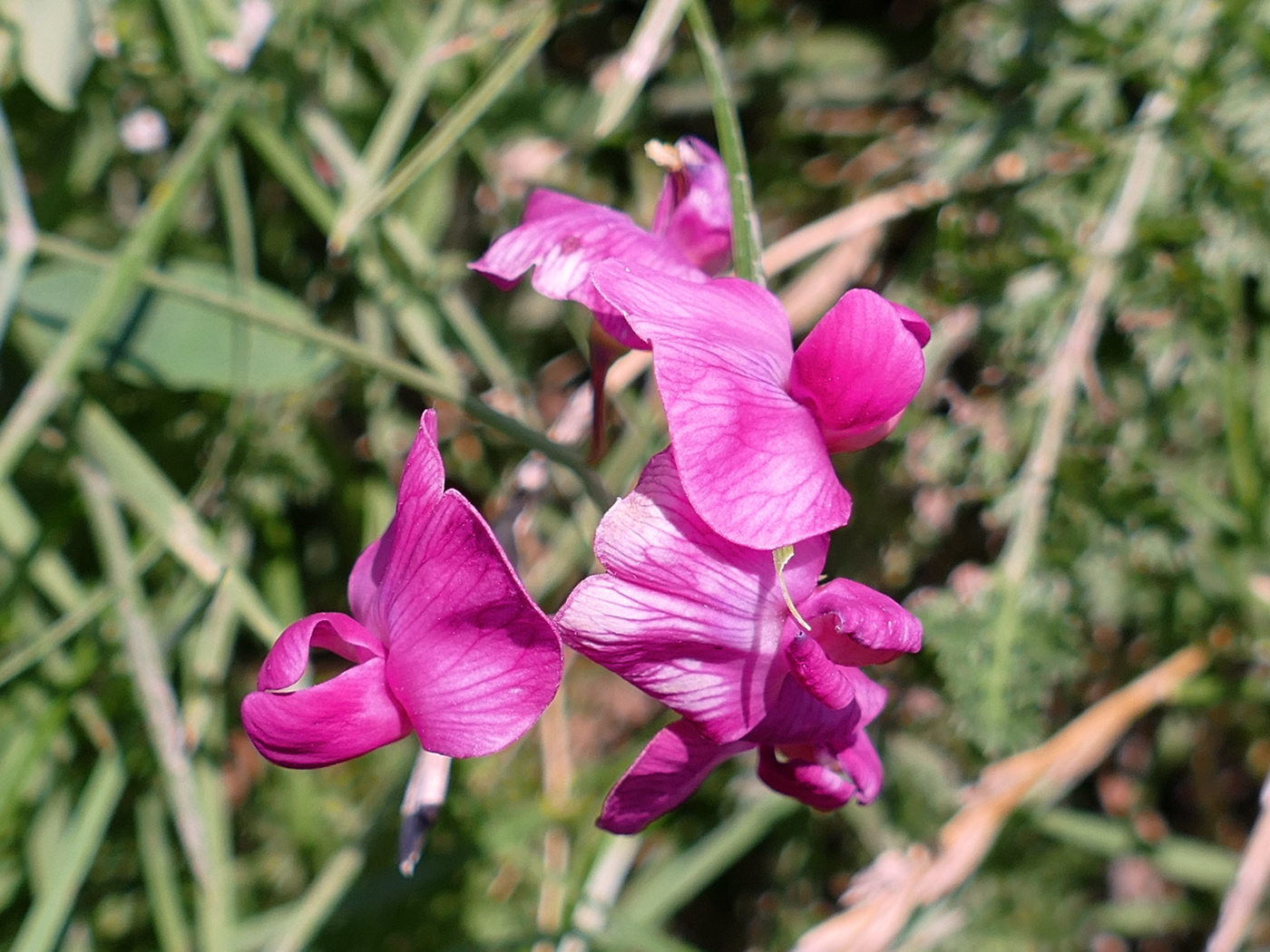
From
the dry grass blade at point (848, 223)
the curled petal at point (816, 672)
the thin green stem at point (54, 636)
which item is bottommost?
the thin green stem at point (54, 636)

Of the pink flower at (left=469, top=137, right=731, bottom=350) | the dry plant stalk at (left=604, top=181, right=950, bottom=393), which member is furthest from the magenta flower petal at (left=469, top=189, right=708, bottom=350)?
the dry plant stalk at (left=604, top=181, right=950, bottom=393)

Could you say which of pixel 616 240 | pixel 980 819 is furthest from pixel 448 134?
pixel 980 819

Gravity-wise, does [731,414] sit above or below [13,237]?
above

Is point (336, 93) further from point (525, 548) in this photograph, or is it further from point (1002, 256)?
point (1002, 256)

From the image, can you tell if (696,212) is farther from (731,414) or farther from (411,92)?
(411,92)

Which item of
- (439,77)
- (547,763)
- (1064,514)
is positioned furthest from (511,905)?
(439,77)

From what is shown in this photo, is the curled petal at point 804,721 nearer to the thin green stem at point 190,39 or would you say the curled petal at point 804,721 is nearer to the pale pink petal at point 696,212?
the pale pink petal at point 696,212

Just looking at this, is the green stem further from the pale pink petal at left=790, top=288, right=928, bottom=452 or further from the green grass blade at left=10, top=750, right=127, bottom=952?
the green grass blade at left=10, top=750, right=127, bottom=952

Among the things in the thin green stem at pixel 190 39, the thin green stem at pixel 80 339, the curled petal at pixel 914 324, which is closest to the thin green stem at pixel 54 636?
the thin green stem at pixel 80 339
